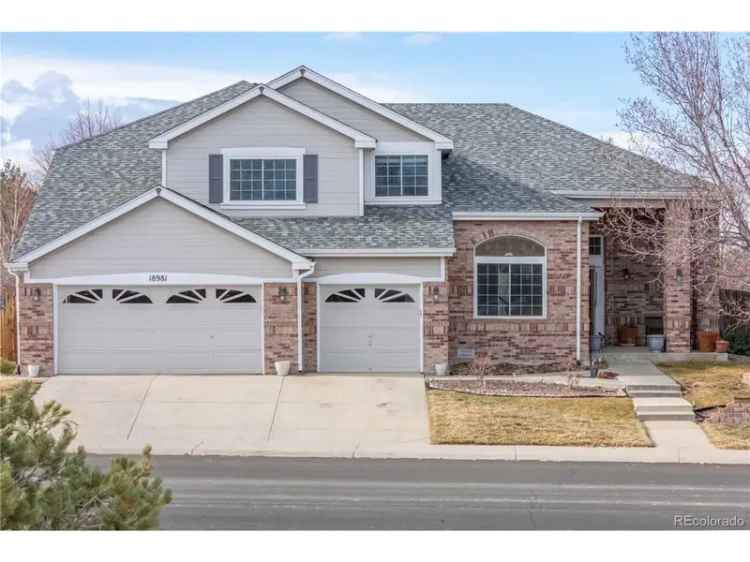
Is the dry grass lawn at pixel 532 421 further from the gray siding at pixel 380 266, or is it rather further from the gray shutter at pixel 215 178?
the gray shutter at pixel 215 178

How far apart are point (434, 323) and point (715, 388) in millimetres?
6168

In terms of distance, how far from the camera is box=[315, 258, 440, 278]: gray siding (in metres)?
21.8

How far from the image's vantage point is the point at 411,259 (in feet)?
71.3

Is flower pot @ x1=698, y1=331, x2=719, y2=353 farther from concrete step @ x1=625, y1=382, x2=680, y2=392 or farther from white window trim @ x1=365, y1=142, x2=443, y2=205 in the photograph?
white window trim @ x1=365, y1=142, x2=443, y2=205

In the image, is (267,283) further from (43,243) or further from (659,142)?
(659,142)

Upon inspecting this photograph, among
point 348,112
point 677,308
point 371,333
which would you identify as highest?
point 348,112

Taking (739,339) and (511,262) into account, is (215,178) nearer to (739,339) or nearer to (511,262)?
(511,262)

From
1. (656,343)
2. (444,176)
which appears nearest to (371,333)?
(444,176)

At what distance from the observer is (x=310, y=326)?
21.7 meters

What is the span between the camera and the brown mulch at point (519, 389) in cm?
1970

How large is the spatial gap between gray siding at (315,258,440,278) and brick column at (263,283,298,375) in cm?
107

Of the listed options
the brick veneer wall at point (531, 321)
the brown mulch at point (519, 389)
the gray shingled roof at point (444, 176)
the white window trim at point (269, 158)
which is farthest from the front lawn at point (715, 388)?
the white window trim at point (269, 158)

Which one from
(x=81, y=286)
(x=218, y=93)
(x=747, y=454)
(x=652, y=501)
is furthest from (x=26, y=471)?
(x=218, y=93)

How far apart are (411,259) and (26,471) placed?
14356 millimetres
